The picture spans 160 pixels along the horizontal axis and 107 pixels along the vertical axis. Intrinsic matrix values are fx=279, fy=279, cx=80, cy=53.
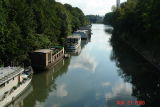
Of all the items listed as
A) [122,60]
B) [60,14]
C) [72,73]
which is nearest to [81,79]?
[72,73]

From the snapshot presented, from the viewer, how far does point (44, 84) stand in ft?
117

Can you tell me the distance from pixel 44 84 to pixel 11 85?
7454mm

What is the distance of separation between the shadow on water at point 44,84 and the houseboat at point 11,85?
1307mm

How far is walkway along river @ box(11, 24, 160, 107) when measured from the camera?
94.0 ft

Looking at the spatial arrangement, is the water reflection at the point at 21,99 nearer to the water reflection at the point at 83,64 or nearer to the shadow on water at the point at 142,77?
the shadow on water at the point at 142,77

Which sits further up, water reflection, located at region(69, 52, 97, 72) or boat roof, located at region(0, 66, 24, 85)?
boat roof, located at region(0, 66, 24, 85)

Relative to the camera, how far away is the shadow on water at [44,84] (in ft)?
A: 98.0

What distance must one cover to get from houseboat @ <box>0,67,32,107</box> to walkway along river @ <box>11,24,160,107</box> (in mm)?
1150

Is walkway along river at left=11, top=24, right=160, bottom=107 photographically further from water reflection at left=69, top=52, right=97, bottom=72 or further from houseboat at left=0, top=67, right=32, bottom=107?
houseboat at left=0, top=67, right=32, bottom=107

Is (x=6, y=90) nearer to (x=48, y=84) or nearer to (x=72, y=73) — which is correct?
(x=48, y=84)

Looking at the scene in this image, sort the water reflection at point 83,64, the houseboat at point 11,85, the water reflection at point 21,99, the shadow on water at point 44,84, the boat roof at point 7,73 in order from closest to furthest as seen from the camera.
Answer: the houseboat at point 11,85 < the boat roof at point 7,73 < the water reflection at point 21,99 < the shadow on water at point 44,84 < the water reflection at point 83,64

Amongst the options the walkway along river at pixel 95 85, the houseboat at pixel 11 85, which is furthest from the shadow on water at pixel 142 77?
the houseboat at pixel 11 85
